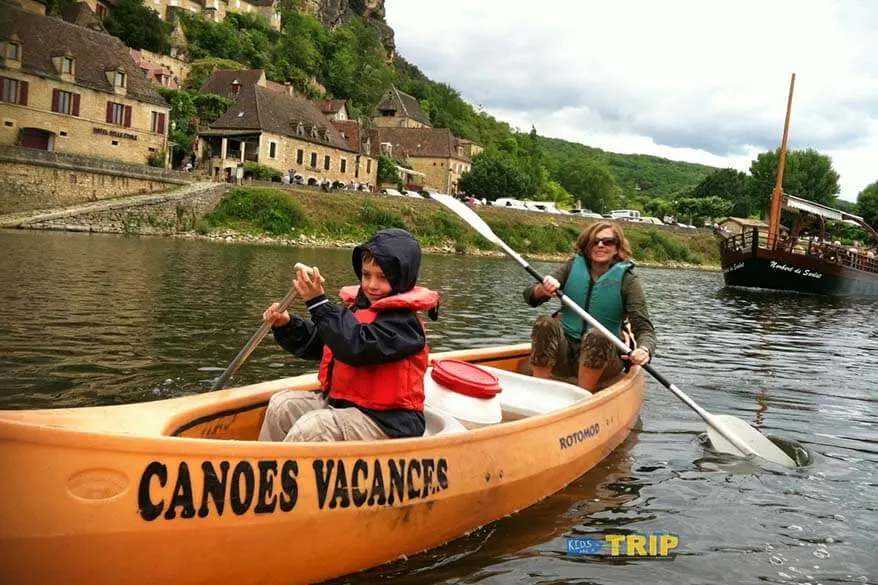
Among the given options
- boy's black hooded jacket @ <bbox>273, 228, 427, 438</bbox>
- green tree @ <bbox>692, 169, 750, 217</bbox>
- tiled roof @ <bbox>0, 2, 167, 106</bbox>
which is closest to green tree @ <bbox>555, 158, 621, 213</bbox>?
green tree @ <bbox>692, 169, 750, 217</bbox>

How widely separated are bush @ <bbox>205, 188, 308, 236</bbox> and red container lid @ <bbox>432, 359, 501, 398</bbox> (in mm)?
34944

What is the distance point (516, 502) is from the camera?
499 cm

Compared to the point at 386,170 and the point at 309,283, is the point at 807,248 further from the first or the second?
the point at 386,170

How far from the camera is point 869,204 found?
265 feet

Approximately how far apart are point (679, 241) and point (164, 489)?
69296 millimetres

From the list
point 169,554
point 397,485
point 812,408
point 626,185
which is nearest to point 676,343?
point 812,408

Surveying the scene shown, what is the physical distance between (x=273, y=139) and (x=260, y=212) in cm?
1163

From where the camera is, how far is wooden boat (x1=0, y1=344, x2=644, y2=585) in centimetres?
291

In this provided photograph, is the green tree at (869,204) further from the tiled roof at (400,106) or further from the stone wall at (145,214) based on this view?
the stone wall at (145,214)

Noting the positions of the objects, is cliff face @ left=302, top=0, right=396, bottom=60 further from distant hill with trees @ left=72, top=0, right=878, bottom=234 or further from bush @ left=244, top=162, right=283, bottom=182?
bush @ left=244, top=162, right=283, bottom=182

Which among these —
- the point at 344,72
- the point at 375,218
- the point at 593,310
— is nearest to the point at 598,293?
the point at 593,310

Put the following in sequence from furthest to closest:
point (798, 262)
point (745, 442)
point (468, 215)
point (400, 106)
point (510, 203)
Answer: point (400, 106) < point (510, 203) < point (798, 262) < point (468, 215) < point (745, 442)

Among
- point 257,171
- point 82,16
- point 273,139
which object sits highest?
point 82,16

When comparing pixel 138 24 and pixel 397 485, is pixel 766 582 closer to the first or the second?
pixel 397 485
